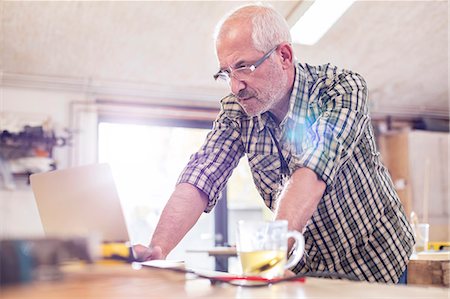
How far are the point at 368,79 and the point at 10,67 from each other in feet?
9.35

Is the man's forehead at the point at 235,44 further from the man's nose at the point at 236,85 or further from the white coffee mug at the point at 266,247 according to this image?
the white coffee mug at the point at 266,247

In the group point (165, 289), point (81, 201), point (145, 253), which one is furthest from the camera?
point (145, 253)

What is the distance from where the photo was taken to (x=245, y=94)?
1.35m

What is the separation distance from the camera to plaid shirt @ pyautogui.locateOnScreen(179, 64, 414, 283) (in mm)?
1239

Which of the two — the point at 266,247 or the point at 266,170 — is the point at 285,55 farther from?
the point at 266,247

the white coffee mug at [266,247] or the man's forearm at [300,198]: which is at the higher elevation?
the man's forearm at [300,198]

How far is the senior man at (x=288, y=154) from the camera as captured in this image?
1238 mm

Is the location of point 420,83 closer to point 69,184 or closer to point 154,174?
point 154,174

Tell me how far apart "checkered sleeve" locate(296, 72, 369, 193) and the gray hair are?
0.22 meters

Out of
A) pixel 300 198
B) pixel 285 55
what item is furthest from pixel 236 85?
pixel 300 198

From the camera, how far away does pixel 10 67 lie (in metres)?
3.88

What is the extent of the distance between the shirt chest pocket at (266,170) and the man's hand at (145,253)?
1.29 ft

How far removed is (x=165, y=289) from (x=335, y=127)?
1.88ft

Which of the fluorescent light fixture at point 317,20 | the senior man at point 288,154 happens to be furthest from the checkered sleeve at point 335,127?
the fluorescent light fixture at point 317,20
